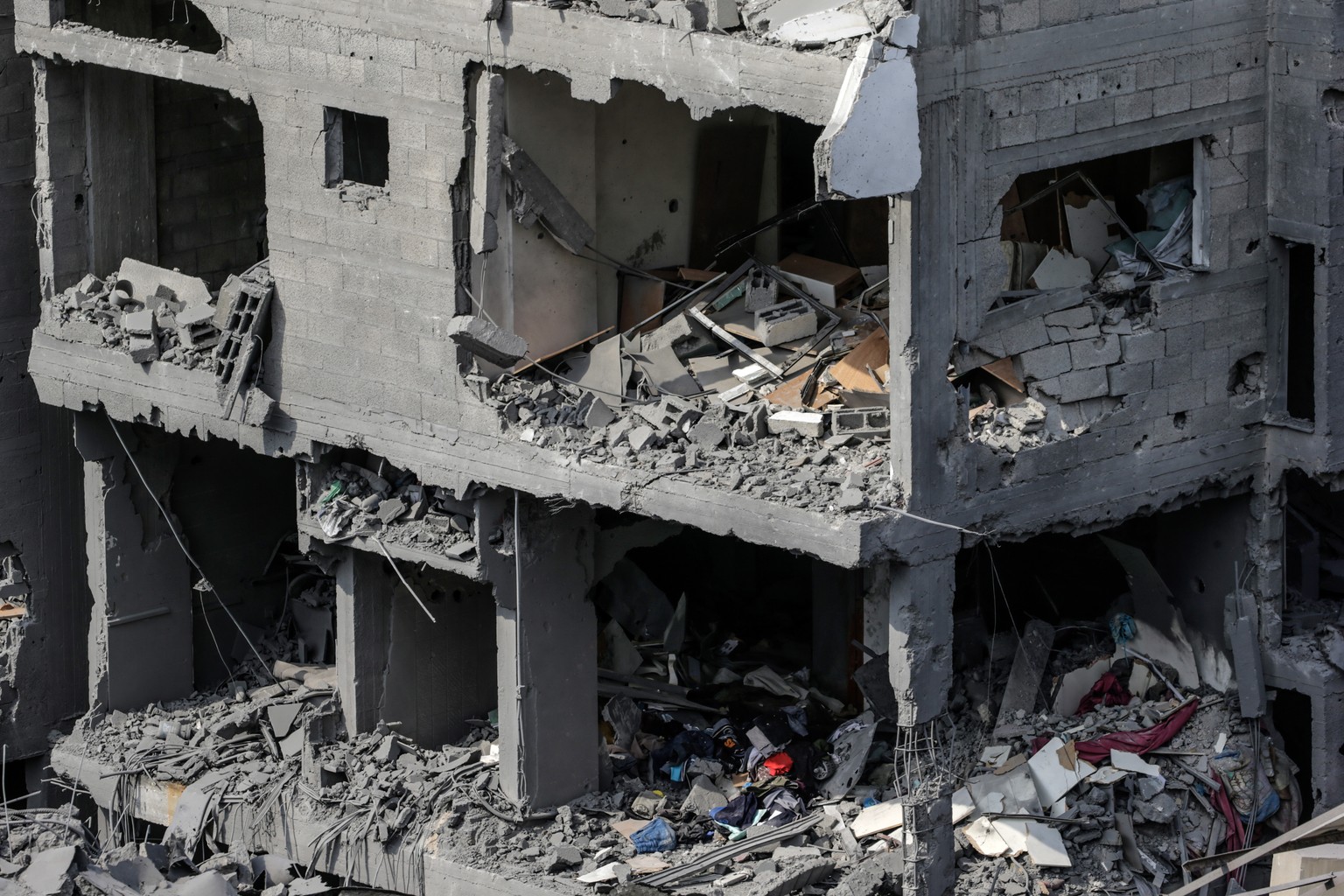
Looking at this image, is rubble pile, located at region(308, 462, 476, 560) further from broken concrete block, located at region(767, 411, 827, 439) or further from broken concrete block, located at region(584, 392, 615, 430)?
broken concrete block, located at region(767, 411, 827, 439)

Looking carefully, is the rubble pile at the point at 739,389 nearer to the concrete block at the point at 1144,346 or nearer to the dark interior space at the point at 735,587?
the concrete block at the point at 1144,346

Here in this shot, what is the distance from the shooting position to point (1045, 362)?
19922 millimetres

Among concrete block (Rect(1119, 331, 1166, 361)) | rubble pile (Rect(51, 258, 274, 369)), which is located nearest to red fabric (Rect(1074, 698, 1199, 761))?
concrete block (Rect(1119, 331, 1166, 361))

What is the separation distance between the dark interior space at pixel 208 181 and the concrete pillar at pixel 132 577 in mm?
1688

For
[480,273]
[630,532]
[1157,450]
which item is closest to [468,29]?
[480,273]

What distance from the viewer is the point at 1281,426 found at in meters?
21.0

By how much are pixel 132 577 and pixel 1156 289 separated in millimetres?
9294

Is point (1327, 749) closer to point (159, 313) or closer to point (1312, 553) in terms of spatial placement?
point (1312, 553)

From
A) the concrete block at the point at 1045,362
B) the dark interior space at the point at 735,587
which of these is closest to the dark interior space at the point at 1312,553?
the concrete block at the point at 1045,362

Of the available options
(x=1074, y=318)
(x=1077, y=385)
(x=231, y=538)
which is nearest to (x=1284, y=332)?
(x=1074, y=318)

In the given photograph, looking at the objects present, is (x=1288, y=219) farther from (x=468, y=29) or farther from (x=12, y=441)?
(x=12, y=441)

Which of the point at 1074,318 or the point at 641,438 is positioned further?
the point at 641,438

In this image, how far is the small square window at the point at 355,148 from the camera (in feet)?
70.8

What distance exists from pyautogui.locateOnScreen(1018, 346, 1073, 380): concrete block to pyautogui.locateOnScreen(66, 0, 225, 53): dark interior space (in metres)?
7.57
